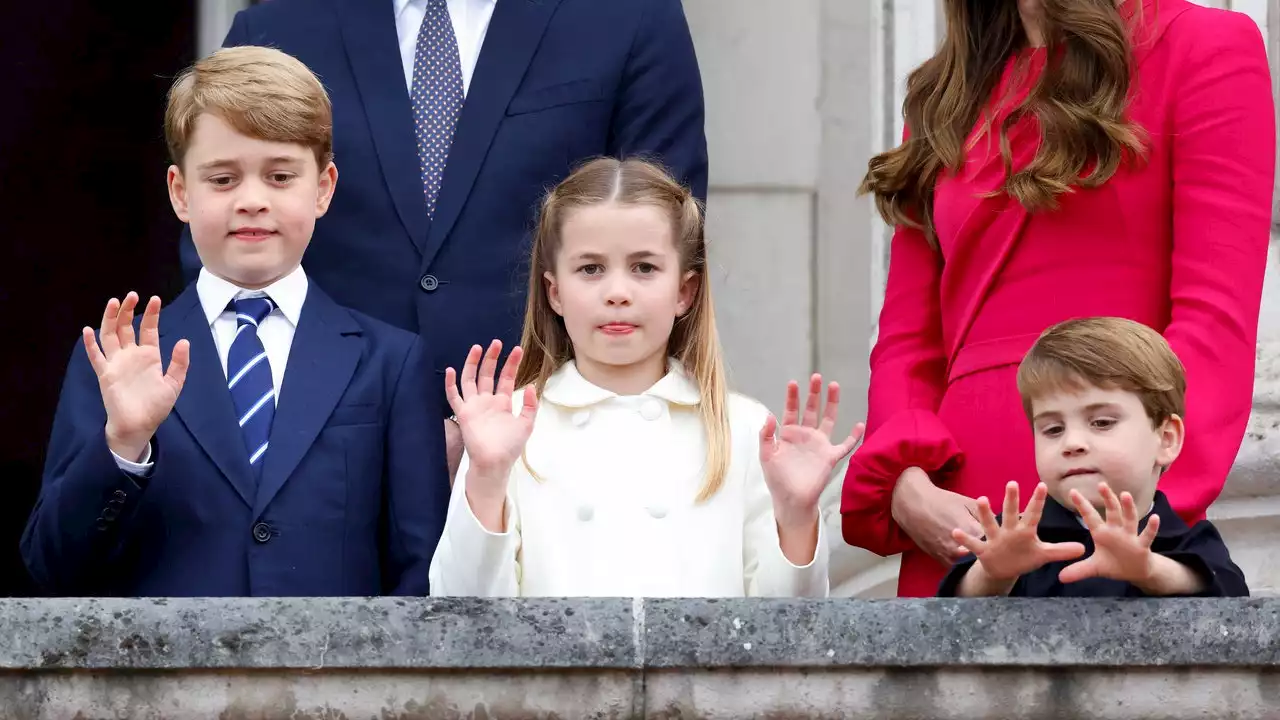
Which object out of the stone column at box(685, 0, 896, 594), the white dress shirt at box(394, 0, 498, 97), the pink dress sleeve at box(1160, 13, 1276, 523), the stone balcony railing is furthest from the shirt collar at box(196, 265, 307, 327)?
the stone column at box(685, 0, 896, 594)

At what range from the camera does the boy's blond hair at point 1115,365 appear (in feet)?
11.5

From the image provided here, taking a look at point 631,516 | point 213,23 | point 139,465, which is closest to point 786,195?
point 213,23

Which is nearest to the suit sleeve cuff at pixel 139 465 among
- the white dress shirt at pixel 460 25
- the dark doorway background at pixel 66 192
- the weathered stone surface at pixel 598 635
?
the weathered stone surface at pixel 598 635

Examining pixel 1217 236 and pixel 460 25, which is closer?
pixel 1217 236

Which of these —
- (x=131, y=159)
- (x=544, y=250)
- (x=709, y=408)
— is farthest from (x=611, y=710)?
(x=131, y=159)

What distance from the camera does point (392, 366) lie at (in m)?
4.00

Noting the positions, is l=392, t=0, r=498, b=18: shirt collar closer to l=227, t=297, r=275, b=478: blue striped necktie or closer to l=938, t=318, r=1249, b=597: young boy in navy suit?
l=227, t=297, r=275, b=478: blue striped necktie

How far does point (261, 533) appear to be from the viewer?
Answer: 150 inches

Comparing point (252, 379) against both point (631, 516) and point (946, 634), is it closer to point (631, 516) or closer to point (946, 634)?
point (631, 516)

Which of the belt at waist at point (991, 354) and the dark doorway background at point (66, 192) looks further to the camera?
the dark doorway background at point (66, 192)

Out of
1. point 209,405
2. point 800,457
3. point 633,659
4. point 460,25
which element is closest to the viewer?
point 633,659

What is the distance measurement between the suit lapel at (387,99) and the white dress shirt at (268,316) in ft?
1.33

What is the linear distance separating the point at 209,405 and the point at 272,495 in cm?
20

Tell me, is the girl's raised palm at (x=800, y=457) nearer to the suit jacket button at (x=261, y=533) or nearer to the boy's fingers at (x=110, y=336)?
the suit jacket button at (x=261, y=533)
